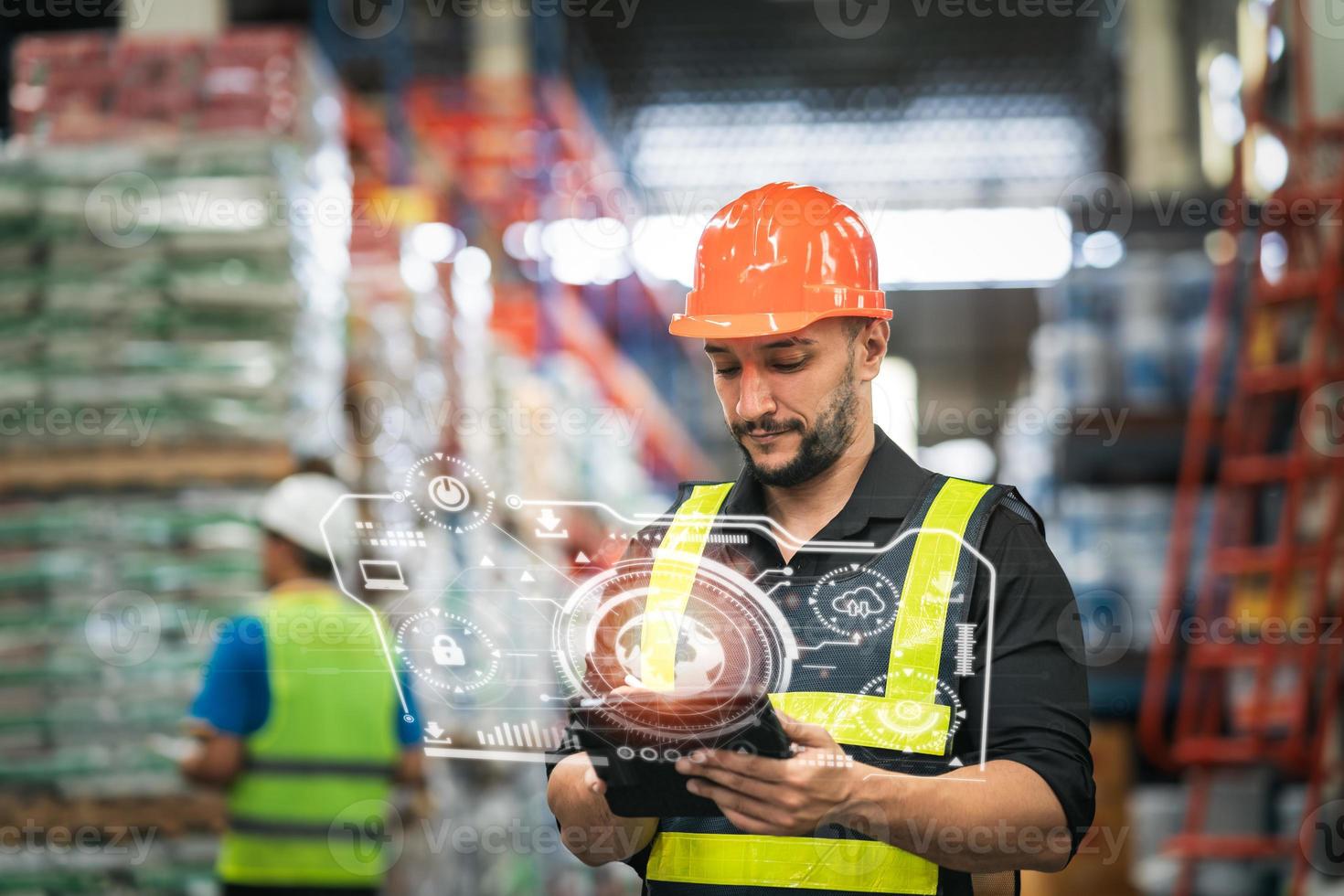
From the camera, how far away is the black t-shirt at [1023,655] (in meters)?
1.62

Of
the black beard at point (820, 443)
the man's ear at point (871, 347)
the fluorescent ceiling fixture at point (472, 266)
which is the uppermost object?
the fluorescent ceiling fixture at point (472, 266)

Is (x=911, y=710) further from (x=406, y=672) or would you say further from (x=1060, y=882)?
(x=1060, y=882)

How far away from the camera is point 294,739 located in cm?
353

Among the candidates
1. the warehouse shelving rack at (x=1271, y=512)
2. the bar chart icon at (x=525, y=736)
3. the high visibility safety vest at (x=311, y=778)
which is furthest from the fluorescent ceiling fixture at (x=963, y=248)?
the high visibility safety vest at (x=311, y=778)

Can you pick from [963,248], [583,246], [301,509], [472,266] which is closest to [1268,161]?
[963,248]

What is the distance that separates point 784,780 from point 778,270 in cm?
64

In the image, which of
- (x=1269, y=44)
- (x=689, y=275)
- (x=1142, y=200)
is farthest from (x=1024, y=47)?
(x=689, y=275)

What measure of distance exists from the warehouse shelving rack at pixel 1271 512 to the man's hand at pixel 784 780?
129 inches

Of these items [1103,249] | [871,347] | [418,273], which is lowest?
[871,347]

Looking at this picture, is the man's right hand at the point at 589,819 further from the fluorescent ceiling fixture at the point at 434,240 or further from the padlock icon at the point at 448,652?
the fluorescent ceiling fixture at the point at 434,240

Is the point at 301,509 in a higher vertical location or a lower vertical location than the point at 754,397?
lower

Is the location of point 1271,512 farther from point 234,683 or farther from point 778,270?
point 778,270

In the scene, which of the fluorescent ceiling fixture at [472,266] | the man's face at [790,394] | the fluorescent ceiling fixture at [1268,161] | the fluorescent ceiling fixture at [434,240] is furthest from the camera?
the fluorescent ceiling fixture at [472,266]
